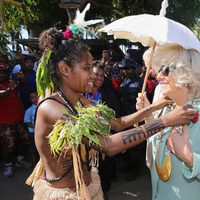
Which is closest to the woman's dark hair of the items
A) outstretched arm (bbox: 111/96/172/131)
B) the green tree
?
outstretched arm (bbox: 111/96/172/131)

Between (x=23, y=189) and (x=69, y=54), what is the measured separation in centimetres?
328

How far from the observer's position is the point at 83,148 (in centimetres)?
207

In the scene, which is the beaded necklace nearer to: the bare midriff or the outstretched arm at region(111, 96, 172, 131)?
the bare midriff

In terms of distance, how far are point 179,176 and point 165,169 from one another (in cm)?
10

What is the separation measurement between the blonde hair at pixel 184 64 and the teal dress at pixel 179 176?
132mm

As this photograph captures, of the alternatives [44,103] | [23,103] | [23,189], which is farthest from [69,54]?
[23,103]

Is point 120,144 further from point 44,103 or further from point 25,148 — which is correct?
point 25,148

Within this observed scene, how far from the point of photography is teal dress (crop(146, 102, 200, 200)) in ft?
6.18

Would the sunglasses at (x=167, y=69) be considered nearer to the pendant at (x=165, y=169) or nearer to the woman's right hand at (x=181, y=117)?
the woman's right hand at (x=181, y=117)

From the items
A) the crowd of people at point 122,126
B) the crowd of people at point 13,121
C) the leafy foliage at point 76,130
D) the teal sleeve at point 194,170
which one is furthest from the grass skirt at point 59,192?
the crowd of people at point 13,121

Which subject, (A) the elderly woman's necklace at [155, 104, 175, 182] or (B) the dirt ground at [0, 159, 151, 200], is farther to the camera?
(B) the dirt ground at [0, 159, 151, 200]

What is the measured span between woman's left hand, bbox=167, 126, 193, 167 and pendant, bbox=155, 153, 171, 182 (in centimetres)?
26

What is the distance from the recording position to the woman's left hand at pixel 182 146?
1770 mm

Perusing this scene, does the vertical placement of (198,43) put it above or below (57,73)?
above
